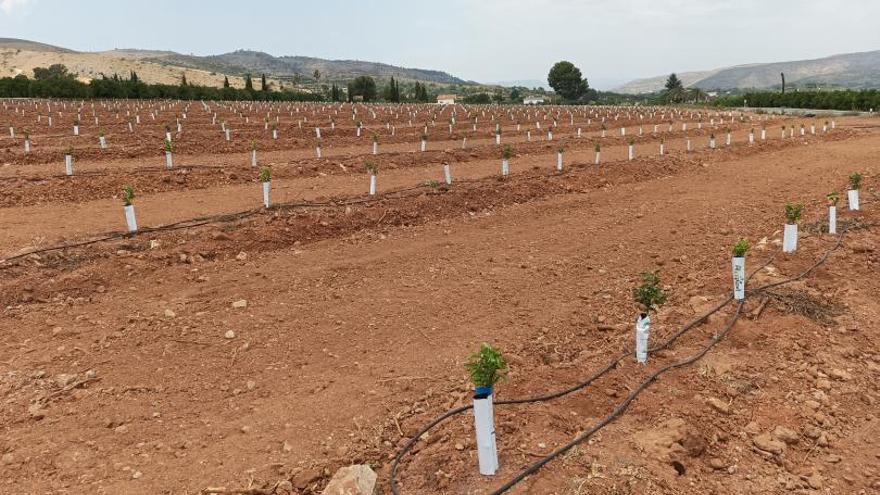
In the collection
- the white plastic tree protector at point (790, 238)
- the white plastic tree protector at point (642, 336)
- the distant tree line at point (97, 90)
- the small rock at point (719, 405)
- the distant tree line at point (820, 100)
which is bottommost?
the small rock at point (719, 405)

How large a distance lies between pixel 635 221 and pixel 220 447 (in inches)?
342

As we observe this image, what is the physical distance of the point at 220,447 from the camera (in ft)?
14.3

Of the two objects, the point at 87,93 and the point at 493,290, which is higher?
the point at 87,93

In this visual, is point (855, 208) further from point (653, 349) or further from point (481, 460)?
point (481, 460)

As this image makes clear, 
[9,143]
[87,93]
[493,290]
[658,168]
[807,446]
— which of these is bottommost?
[807,446]

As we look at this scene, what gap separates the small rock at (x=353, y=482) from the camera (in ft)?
12.3

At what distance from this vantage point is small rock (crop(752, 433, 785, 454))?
411 centimetres

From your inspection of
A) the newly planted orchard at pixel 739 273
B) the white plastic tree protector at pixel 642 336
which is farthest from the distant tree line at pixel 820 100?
the white plastic tree protector at pixel 642 336

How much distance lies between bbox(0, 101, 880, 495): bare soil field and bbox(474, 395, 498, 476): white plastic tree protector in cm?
9

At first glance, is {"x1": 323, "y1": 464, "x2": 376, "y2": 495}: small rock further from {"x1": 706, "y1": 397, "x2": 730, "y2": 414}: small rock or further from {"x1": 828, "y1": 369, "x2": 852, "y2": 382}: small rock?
{"x1": 828, "y1": 369, "x2": 852, "y2": 382}: small rock

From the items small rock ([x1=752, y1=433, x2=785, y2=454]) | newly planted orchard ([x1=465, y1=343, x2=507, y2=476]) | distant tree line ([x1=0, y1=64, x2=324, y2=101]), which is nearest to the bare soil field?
small rock ([x1=752, y1=433, x2=785, y2=454])

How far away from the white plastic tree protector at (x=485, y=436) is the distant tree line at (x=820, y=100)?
191 feet

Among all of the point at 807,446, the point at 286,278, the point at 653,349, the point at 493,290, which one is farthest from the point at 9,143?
the point at 807,446

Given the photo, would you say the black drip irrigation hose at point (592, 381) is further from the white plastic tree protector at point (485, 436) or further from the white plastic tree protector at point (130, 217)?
the white plastic tree protector at point (130, 217)
